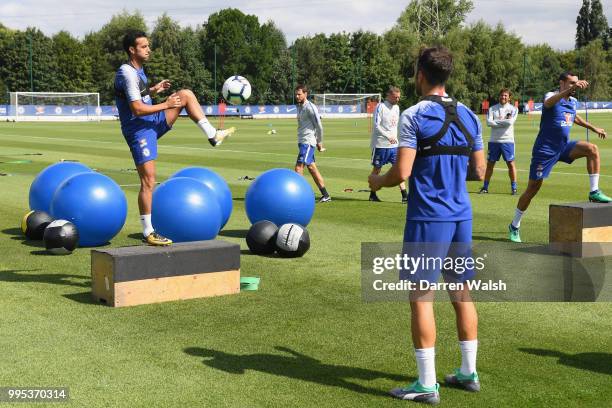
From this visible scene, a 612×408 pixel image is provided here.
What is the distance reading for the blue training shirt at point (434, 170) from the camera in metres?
5.30

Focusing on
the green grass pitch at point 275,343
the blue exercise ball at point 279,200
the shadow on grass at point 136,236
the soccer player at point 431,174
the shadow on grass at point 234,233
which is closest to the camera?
the soccer player at point 431,174

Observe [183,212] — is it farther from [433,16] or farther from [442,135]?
[433,16]

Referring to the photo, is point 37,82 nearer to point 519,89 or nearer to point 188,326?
point 519,89

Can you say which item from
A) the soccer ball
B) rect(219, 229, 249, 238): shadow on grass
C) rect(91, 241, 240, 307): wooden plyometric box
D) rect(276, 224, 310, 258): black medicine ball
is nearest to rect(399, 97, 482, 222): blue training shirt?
rect(91, 241, 240, 307): wooden plyometric box

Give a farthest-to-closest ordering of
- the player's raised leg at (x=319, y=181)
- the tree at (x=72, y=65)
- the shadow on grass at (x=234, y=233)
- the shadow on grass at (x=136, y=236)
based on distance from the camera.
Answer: the tree at (x=72, y=65), the player's raised leg at (x=319, y=181), the shadow on grass at (x=234, y=233), the shadow on grass at (x=136, y=236)

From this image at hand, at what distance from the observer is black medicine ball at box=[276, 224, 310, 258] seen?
33.4 ft

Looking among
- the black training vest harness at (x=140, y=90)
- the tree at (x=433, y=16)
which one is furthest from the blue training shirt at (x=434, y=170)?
the tree at (x=433, y=16)

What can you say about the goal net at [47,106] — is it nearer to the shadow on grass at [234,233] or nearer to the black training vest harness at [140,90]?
the shadow on grass at [234,233]

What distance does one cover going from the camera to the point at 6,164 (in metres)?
23.7

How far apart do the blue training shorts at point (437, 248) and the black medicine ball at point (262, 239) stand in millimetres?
5011

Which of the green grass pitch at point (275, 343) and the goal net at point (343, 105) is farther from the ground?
the goal net at point (343, 105)

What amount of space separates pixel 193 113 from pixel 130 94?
70 cm

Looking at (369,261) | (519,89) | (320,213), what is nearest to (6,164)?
(320,213)

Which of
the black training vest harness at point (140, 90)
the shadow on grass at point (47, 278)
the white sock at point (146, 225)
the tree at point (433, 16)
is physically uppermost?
the tree at point (433, 16)
